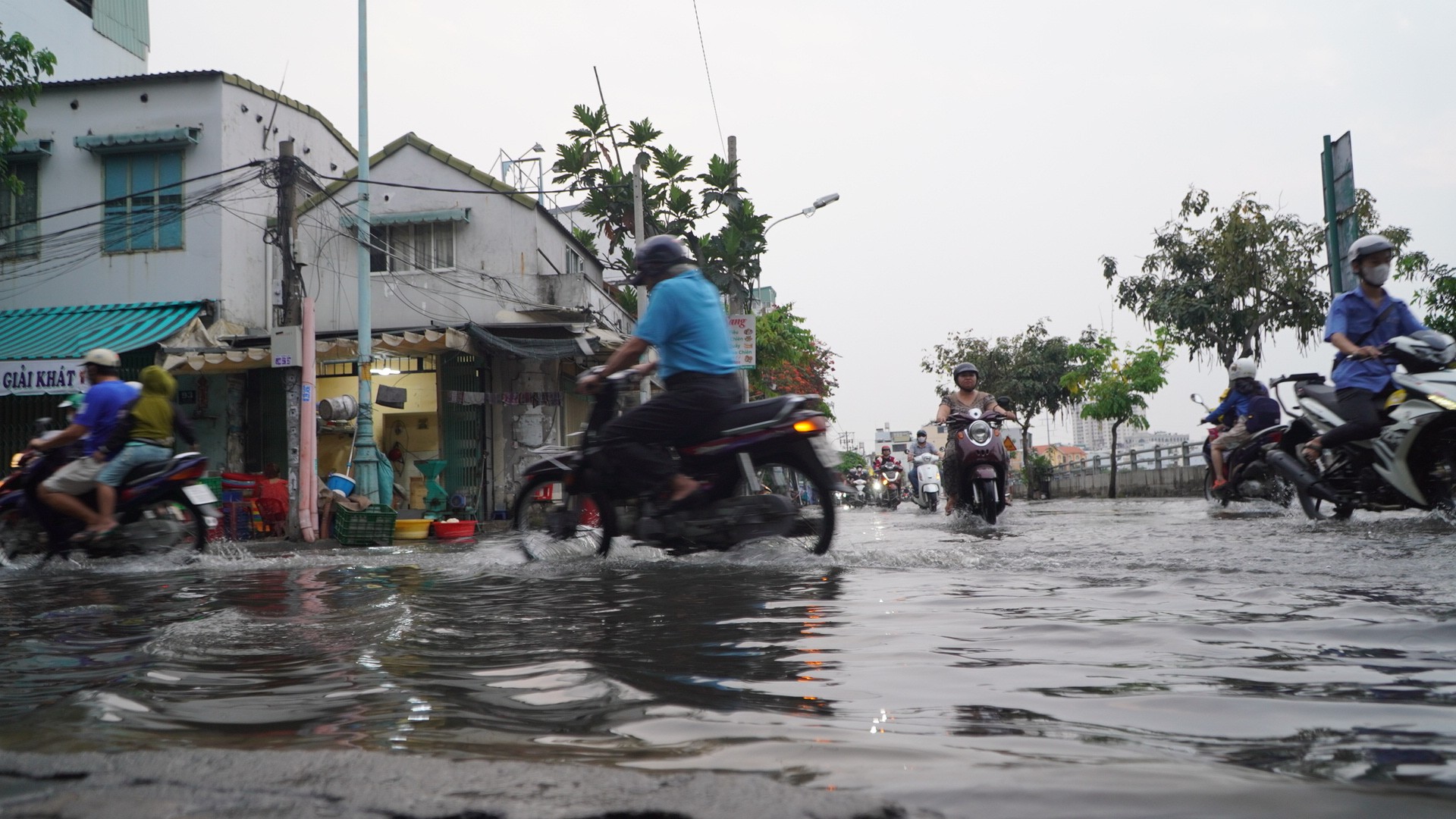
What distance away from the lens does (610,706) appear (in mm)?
1974

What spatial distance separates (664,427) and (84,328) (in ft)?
50.3

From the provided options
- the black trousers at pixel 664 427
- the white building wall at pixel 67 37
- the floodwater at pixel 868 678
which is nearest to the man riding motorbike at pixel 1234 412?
the floodwater at pixel 868 678

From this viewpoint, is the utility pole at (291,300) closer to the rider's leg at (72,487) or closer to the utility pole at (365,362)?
the utility pole at (365,362)

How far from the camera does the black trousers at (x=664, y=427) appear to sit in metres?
5.43

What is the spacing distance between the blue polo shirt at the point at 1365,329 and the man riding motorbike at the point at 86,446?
837 cm

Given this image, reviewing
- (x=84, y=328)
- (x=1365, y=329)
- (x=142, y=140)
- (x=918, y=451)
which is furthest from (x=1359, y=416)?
(x=142, y=140)

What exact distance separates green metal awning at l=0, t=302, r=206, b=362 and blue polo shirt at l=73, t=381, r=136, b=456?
9.25 meters

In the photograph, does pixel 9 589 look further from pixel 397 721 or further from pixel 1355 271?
pixel 1355 271

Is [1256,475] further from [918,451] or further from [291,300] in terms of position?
[291,300]

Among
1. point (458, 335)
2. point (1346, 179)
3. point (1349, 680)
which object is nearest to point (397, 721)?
point (1349, 680)

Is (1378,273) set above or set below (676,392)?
above

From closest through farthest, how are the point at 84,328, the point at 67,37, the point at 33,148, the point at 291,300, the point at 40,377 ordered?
the point at 291,300 < the point at 40,377 < the point at 84,328 < the point at 33,148 < the point at 67,37

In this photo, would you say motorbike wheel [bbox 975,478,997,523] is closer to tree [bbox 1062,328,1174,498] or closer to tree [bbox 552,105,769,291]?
tree [bbox 552,105,769,291]

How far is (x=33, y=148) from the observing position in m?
18.3
